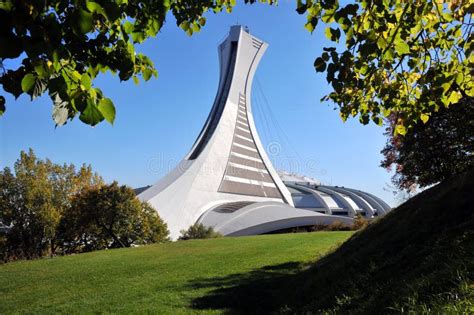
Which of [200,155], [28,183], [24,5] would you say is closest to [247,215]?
[200,155]

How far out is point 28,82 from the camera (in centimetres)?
181

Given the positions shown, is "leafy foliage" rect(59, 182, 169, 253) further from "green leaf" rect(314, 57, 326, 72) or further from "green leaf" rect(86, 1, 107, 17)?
"green leaf" rect(86, 1, 107, 17)

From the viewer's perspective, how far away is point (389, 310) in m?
2.98

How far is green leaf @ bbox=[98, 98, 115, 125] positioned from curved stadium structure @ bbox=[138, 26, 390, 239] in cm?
2599

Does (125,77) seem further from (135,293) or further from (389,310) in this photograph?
(135,293)

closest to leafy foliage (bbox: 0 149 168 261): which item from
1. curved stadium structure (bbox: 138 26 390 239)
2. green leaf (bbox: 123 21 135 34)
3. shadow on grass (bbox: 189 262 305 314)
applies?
curved stadium structure (bbox: 138 26 390 239)

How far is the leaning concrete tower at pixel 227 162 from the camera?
3039cm

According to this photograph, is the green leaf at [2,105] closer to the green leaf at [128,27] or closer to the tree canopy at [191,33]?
the tree canopy at [191,33]

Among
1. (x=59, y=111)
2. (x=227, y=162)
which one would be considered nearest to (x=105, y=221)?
(x=59, y=111)

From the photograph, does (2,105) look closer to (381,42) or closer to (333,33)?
(333,33)

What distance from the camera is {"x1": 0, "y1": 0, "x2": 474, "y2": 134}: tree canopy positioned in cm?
172

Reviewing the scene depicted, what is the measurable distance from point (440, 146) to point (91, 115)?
9414 millimetres

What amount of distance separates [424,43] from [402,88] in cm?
50

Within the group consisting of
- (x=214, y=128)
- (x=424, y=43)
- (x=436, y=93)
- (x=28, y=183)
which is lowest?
(x=436, y=93)
